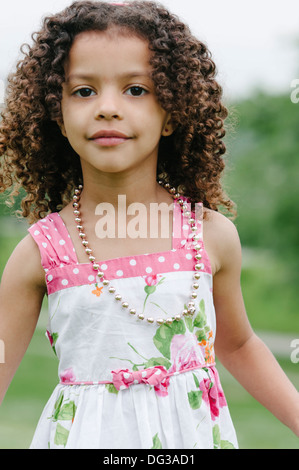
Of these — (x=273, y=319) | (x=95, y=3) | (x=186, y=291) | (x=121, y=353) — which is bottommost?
(x=121, y=353)

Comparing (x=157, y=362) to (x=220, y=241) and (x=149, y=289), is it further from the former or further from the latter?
(x=220, y=241)

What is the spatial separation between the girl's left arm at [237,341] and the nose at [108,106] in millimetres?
379

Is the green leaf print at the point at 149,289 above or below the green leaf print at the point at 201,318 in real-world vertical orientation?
above

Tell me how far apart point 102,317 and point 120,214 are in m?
0.27

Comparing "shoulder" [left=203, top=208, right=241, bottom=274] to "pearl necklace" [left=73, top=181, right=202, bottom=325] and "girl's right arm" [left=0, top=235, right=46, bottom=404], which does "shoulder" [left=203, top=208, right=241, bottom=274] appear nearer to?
"pearl necklace" [left=73, top=181, right=202, bottom=325]

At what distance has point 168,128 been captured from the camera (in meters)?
1.91

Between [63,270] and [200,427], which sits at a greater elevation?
[63,270]

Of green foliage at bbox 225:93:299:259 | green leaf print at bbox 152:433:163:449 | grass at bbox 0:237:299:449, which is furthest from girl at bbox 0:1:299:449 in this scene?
green foliage at bbox 225:93:299:259

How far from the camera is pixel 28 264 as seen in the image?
178 cm

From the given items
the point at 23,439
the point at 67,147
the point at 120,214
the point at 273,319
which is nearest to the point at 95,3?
the point at 67,147

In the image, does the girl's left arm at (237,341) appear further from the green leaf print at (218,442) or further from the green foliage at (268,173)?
the green foliage at (268,173)

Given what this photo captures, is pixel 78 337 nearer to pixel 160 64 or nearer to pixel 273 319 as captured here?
pixel 160 64

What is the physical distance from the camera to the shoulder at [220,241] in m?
1.87

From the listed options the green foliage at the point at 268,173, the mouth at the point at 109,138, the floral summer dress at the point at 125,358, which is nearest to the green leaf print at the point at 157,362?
the floral summer dress at the point at 125,358
